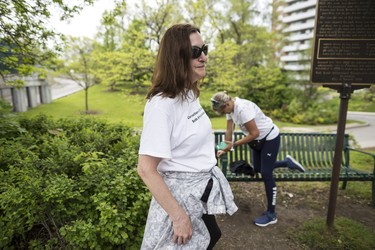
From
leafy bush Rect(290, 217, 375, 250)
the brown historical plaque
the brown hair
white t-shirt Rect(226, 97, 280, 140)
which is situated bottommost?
leafy bush Rect(290, 217, 375, 250)

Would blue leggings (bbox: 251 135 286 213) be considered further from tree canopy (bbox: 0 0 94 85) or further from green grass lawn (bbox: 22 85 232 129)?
green grass lawn (bbox: 22 85 232 129)

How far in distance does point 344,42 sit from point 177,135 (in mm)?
2938

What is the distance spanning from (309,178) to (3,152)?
4.37 m

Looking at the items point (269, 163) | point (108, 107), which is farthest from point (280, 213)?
point (108, 107)

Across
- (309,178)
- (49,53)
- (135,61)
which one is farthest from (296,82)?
(49,53)

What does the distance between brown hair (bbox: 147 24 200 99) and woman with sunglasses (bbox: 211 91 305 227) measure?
1905mm

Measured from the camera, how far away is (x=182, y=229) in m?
1.48

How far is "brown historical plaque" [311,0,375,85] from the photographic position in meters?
3.19

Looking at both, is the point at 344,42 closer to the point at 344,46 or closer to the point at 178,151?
the point at 344,46

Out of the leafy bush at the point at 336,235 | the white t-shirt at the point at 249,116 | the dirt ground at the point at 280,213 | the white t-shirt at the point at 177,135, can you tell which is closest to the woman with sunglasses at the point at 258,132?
the white t-shirt at the point at 249,116

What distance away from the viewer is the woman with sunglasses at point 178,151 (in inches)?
Result: 54.4

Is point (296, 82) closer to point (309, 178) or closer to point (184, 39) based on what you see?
point (309, 178)

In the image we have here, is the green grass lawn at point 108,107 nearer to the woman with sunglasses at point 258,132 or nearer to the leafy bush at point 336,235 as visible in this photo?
the woman with sunglasses at point 258,132

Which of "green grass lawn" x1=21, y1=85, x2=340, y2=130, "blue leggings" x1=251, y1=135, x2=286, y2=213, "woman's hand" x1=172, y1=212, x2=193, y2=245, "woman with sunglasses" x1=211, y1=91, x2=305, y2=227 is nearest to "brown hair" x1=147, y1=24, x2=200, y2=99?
"woman's hand" x1=172, y1=212, x2=193, y2=245
